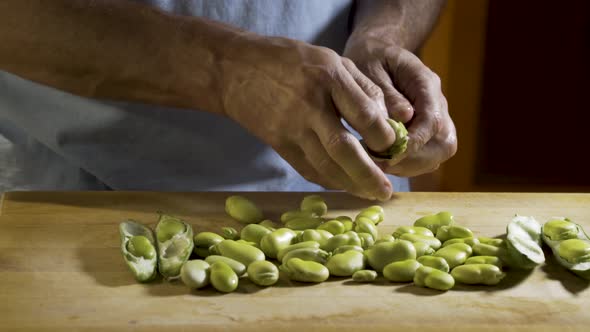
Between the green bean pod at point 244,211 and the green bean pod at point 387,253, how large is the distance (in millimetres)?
175

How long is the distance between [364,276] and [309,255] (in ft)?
0.22

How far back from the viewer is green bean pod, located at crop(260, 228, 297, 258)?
1.01m

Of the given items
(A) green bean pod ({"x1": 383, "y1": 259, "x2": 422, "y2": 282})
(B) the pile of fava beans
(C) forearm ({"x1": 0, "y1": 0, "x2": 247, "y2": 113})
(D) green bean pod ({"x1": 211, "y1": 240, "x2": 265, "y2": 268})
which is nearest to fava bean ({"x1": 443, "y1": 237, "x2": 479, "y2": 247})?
(B) the pile of fava beans

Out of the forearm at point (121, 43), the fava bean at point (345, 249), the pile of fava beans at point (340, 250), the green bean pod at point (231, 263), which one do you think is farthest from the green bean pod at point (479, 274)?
the forearm at point (121, 43)

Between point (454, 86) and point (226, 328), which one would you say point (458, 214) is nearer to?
point (226, 328)

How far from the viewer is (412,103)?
1.20 meters

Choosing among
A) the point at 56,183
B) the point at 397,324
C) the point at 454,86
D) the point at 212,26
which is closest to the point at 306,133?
the point at 212,26

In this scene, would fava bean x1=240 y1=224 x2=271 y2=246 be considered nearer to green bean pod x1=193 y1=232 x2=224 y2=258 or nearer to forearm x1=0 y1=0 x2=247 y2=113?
green bean pod x1=193 y1=232 x2=224 y2=258

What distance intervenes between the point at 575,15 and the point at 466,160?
51 cm

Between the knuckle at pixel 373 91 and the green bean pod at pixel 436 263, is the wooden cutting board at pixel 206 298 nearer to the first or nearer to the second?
the green bean pod at pixel 436 263

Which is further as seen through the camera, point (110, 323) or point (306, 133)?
point (306, 133)

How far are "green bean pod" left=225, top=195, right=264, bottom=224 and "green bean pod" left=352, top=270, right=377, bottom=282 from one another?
0.65 feet

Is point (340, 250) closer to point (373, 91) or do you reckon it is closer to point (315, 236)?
point (315, 236)

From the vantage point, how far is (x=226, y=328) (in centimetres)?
84
